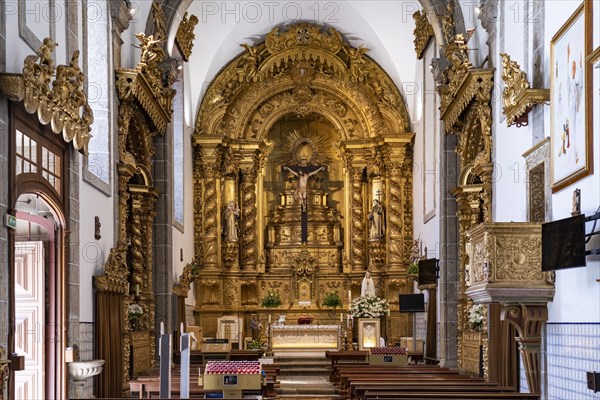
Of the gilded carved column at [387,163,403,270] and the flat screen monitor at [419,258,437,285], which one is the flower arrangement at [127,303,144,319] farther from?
the gilded carved column at [387,163,403,270]

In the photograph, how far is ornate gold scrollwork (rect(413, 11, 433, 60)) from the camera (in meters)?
23.2

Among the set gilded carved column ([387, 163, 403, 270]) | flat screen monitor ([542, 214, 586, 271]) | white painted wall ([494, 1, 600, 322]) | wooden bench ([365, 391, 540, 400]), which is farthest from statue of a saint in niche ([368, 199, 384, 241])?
flat screen monitor ([542, 214, 586, 271])

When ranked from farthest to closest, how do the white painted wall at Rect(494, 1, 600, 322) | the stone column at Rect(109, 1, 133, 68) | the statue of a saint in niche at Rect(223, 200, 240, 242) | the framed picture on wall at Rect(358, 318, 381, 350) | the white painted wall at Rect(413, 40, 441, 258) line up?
the statue of a saint in niche at Rect(223, 200, 240, 242) → the framed picture on wall at Rect(358, 318, 381, 350) → the white painted wall at Rect(413, 40, 441, 258) → the stone column at Rect(109, 1, 133, 68) → the white painted wall at Rect(494, 1, 600, 322)

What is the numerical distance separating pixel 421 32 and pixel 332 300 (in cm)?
797

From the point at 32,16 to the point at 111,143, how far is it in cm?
452

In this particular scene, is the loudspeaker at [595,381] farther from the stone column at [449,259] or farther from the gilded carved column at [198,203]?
the gilded carved column at [198,203]

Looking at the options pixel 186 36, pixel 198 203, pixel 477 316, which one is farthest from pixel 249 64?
pixel 477 316

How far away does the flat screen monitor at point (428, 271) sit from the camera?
853 inches

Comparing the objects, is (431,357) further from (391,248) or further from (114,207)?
(114,207)

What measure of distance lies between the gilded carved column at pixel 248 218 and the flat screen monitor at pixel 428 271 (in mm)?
7137

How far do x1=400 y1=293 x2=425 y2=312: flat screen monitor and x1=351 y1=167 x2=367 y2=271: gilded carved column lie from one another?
503 centimetres

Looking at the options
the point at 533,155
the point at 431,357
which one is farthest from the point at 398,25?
the point at 533,155

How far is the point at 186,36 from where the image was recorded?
79.9 ft

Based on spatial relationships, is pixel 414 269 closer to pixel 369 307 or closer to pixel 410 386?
pixel 369 307
